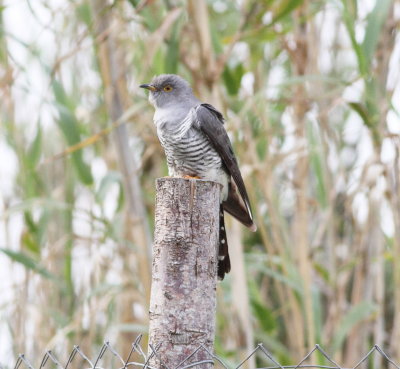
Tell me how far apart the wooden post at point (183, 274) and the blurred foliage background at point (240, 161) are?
0.84 metres

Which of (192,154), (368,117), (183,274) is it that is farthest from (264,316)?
(183,274)

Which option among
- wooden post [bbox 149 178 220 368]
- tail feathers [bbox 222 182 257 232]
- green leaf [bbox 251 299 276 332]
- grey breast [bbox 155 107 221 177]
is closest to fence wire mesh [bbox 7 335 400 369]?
wooden post [bbox 149 178 220 368]

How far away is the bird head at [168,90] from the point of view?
2285 mm

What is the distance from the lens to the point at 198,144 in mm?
2146

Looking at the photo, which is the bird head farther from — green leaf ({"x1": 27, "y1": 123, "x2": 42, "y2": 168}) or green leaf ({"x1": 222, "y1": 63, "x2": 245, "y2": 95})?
green leaf ({"x1": 27, "y1": 123, "x2": 42, "y2": 168})

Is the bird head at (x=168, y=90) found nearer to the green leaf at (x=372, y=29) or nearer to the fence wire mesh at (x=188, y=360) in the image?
the green leaf at (x=372, y=29)

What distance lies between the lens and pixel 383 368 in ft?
10.6

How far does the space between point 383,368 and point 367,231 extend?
1017 mm

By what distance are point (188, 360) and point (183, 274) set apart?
16 cm

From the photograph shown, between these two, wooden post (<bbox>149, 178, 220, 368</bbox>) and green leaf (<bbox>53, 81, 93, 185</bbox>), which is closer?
wooden post (<bbox>149, 178, 220, 368</bbox>)

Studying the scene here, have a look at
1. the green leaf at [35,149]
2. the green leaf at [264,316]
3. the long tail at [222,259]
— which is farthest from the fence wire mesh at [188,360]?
the green leaf at [35,149]

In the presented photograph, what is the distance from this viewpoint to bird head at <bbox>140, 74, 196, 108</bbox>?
2285 millimetres

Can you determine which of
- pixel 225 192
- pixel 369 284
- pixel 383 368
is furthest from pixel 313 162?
pixel 383 368

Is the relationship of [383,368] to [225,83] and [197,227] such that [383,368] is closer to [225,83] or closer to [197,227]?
[225,83]
